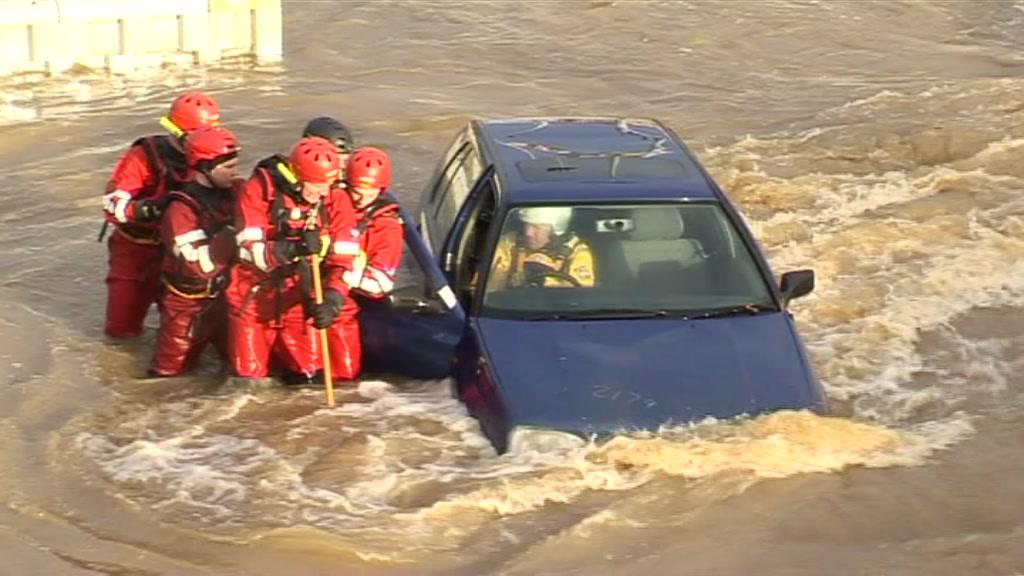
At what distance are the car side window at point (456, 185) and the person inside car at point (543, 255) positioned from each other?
2.53ft

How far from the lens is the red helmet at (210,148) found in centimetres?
827

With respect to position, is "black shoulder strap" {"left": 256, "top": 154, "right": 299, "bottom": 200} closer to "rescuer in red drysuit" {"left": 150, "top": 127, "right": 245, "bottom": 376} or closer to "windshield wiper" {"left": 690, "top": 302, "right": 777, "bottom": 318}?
"rescuer in red drysuit" {"left": 150, "top": 127, "right": 245, "bottom": 376}

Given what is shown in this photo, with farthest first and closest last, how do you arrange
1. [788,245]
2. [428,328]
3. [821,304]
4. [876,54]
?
[876,54]
[788,245]
[821,304]
[428,328]

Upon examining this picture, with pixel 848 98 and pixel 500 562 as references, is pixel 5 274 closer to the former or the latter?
pixel 500 562

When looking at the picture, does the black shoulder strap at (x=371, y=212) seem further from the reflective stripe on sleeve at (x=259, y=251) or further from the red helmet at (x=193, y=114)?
the red helmet at (x=193, y=114)

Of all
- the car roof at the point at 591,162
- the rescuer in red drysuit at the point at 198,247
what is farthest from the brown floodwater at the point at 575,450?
the car roof at the point at 591,162

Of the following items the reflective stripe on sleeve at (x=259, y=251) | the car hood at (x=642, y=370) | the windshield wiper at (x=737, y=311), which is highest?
the reflective stripe on sleeve at (x=259, y=251)

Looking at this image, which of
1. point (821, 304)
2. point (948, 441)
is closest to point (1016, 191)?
point (821, 304)

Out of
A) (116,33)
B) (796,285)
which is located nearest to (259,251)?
(796,285)

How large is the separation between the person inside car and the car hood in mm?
238

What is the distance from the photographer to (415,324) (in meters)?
8.02

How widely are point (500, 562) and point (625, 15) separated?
1619cm

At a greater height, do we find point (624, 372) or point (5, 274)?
point (624, 372)

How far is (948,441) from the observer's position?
8.09 meters
